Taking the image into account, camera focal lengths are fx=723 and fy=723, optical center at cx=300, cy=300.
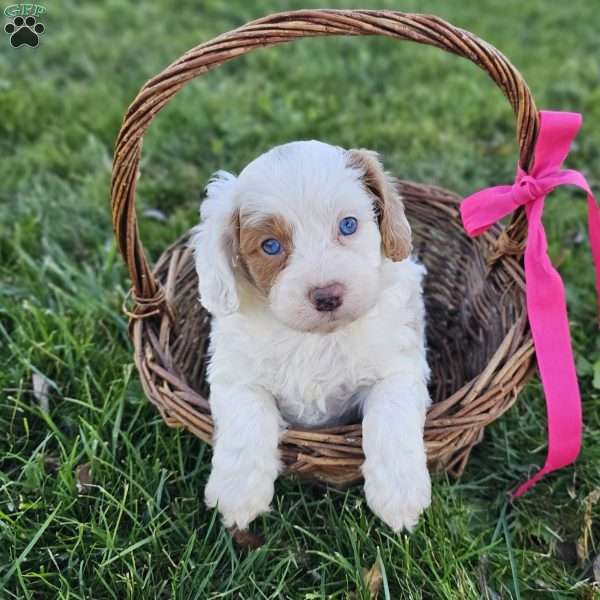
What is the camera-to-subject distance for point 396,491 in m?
2.43

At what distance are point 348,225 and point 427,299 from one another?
155 cm

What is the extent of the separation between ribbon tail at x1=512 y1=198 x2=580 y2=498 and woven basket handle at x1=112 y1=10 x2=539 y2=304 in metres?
0.44

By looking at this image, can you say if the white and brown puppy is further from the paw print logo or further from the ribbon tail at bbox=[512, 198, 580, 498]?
the paw print logo

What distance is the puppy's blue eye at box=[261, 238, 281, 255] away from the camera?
2516 mm

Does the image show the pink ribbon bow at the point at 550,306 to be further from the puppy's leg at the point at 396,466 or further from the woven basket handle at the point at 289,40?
the puppy's leg at the point at 396,466

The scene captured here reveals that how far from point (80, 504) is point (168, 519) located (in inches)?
14.9

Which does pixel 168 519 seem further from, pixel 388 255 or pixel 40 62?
pixel 40 62

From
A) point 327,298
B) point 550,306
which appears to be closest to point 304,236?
point 327,298

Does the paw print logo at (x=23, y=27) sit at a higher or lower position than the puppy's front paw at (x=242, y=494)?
Answer: higher

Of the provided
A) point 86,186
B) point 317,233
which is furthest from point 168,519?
point 86,186

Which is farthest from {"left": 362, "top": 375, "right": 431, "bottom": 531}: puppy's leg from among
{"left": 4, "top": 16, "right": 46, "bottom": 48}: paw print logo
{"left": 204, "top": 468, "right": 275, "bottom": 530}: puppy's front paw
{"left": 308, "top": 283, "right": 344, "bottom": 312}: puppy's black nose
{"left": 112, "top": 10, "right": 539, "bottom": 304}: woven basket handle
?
{"left": 4, "top": 16, "right": 46, "bottom": 48}: paw print logo

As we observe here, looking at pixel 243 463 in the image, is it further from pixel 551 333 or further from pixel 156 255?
pixel 156 255

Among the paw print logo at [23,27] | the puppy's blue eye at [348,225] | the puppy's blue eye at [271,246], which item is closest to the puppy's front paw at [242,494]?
the puppy's blue eye at [271,246]

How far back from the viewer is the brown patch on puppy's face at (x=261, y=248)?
248cm
